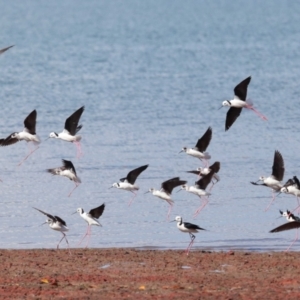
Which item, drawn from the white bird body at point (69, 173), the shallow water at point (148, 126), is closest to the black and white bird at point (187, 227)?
the shallow water at point (148, 126)

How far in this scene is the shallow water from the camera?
58.7ft

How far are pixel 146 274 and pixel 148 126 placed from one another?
14551 mm

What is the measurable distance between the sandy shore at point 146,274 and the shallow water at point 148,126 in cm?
123

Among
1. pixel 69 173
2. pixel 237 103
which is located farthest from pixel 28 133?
pixel 237 103

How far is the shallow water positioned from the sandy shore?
1235 millimetres

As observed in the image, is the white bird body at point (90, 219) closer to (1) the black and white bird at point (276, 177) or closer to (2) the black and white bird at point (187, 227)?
(2) the black and white bird at point (187, 227)

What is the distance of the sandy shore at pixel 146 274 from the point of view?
12.6 m

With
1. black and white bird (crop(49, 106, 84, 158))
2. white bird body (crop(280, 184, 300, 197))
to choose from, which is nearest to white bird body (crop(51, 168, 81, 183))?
black and white bird (crop(49, 106, 84, 158))

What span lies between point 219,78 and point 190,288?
29438 mm

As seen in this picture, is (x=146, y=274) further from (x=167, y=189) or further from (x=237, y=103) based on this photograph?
(x=237, y=103)

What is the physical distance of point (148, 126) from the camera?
92.6 feet

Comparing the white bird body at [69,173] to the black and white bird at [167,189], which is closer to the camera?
the black and white bird at [167,189]

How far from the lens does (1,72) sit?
149 ft

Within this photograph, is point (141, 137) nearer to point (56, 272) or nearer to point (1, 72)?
point (56, 272)
